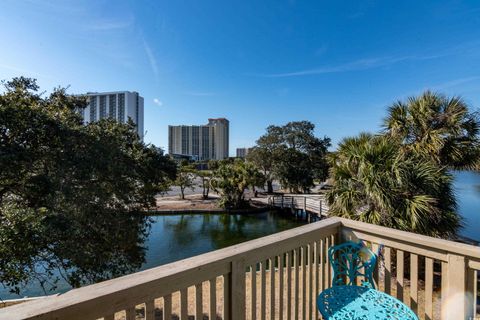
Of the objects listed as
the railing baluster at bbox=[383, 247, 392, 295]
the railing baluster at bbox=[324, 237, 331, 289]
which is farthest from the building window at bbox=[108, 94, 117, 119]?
the railing baluster at bbox=[383, 247, 392, 295]

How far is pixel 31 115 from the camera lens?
4125 mm

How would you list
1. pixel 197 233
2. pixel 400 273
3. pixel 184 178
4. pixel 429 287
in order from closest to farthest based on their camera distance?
pixel 429 287 < pixel 400 273 < pixel 197 233 < pixel 184 178

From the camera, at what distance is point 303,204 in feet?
50.9

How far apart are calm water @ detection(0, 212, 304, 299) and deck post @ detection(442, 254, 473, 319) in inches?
310

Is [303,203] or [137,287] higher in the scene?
[137,287]

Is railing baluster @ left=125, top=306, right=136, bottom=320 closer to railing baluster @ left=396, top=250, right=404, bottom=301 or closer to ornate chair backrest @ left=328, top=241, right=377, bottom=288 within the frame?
ornate chair backrest @ left=328, top=241, right=377, bottom=288

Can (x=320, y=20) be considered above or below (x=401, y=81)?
above

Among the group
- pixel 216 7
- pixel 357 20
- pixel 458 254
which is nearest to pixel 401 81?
pixel 357 20

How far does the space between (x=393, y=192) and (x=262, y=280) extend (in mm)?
3804

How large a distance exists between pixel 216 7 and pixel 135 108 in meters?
9.69

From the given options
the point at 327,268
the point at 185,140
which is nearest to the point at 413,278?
the point at 327,268

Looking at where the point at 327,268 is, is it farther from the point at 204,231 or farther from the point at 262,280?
the point at 204,231

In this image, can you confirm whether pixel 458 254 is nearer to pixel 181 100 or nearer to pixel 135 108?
pixel 181 100

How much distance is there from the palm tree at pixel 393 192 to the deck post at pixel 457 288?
2.96 m
